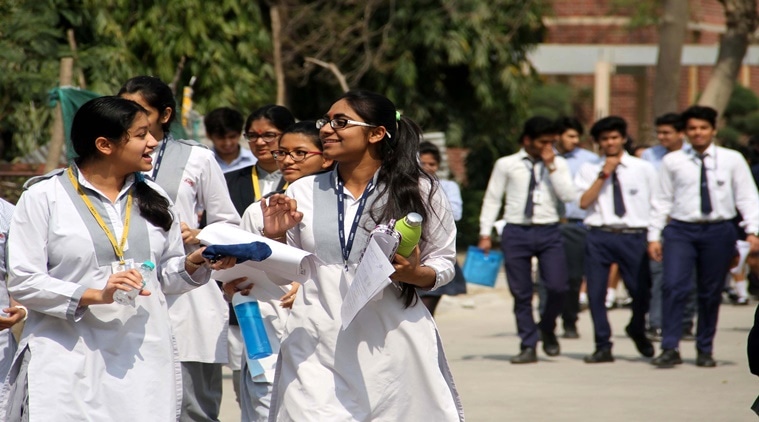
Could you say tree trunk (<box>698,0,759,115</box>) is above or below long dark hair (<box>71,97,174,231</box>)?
below

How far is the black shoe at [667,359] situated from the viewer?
10430 mm

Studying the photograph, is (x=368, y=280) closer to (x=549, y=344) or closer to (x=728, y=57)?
(x=549, y=344)

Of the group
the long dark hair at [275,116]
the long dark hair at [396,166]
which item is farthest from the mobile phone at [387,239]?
the long dark hair at [275,116]

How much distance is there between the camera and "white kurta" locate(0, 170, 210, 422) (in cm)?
455

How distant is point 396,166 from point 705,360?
6.31m

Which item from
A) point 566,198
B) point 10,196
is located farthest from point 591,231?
point 10,196

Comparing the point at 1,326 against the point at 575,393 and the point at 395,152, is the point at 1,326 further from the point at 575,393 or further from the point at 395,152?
the point at 575,393

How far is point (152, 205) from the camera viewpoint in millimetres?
4859

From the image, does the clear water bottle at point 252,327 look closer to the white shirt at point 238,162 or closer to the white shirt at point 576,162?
the white shirt at point 238,162

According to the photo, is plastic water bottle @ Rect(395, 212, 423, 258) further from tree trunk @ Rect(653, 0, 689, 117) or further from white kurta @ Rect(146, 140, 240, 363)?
tree trunk @ Rect(653, 0, 689, 117)

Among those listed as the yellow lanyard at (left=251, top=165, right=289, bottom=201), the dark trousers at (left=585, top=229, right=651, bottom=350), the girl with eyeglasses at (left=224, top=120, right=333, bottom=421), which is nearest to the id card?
the girl with eyeglasses at (left=224, top=120, right=333, bottom=421)

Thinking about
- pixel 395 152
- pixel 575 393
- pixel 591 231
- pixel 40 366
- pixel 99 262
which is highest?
pixel 395 152

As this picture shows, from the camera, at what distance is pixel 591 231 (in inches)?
441

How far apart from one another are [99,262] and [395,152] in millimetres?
1200
